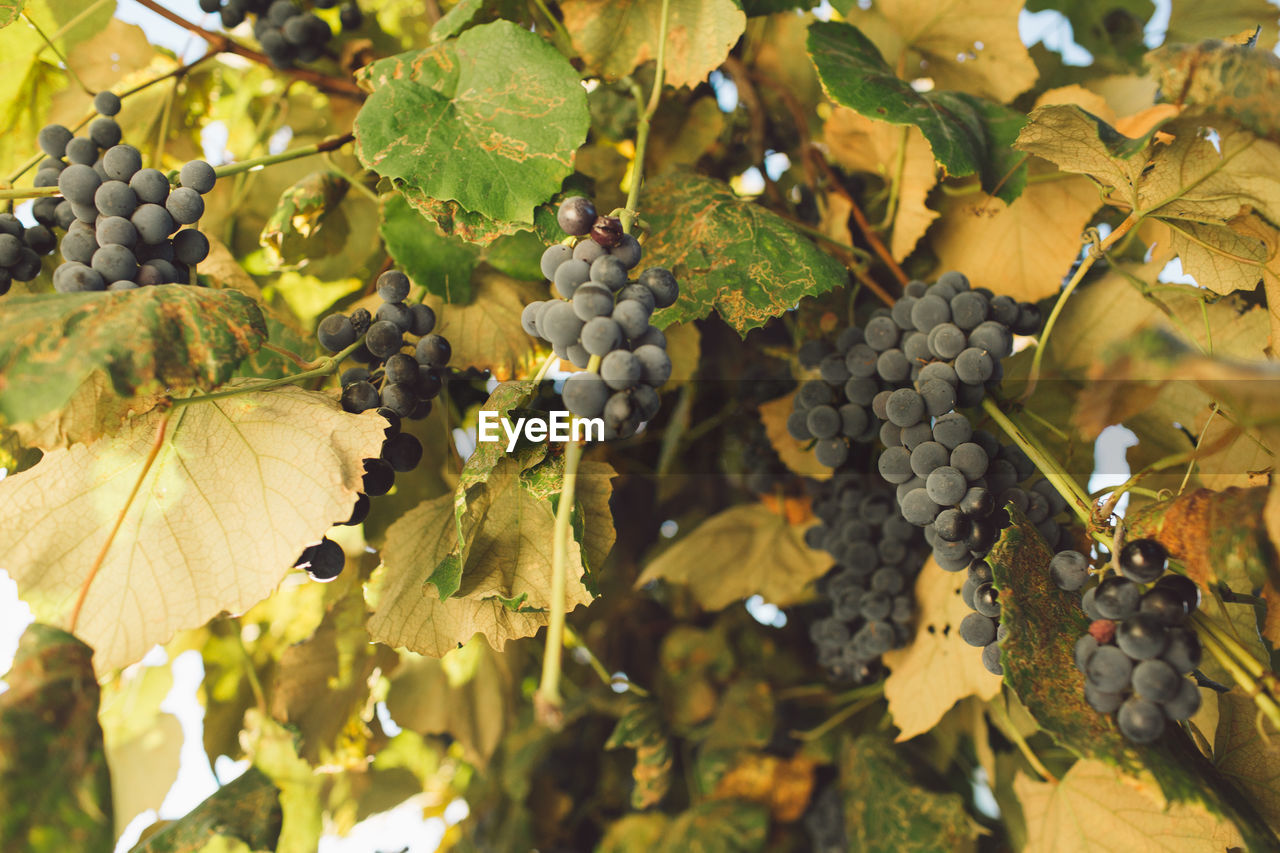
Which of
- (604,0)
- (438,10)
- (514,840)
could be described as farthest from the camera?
(514,840)

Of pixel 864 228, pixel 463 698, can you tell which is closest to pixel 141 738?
pixel 463 698

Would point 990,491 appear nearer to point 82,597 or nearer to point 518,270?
point 518,270

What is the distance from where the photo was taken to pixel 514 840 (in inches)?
39.9

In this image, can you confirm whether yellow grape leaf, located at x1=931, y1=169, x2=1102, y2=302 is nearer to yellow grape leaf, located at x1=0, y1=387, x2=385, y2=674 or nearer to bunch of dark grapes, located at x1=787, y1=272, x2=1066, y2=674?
bunch of dark grapes, located at x1=787, y1=272, x2=1066, y2=674

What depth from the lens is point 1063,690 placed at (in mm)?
409

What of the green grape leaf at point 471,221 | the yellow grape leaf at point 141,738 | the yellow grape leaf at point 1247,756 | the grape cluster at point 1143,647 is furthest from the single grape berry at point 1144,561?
the yellow grape leaf at point 141,738

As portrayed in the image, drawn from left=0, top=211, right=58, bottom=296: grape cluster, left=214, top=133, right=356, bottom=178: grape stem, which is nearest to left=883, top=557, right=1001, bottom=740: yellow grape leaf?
left=214, top=133, right=356, bottom=178: grape stem

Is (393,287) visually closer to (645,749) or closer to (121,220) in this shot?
(121,220)

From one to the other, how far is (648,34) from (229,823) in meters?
0.73

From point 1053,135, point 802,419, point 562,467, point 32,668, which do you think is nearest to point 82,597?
point 32,668

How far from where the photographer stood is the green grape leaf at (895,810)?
0.72 metres

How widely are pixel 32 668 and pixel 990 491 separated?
1.88 feet

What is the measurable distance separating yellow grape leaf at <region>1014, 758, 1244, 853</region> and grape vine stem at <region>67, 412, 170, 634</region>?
2.18ft

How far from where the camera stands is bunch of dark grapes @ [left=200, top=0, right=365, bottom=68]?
65cm
